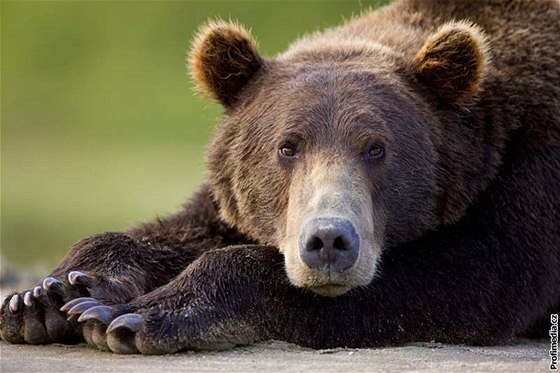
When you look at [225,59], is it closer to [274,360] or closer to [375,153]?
[375,153]

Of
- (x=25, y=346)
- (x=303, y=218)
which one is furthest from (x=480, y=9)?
(x=25, y=346)

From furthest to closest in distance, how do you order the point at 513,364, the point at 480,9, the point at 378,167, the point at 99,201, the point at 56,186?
the point at 56,186
the point at 99,201
the point at 480,9
the point at 378,167
the point at 513,364

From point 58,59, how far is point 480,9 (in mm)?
27268

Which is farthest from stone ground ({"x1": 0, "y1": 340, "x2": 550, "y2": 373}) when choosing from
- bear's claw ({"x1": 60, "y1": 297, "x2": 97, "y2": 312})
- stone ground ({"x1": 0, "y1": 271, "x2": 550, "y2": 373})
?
bear's claw ({"x1": 60, "y1": 297, "x2": 97, "y2": 312})

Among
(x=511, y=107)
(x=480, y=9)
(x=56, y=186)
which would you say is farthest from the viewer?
(x=56, y=186)

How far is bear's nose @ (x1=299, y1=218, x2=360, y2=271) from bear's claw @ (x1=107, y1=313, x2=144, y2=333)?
3.11 ft

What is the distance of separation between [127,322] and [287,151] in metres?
1.62

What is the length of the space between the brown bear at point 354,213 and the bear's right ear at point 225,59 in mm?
12

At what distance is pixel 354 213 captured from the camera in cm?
794

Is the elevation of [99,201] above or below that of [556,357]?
above

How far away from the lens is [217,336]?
7.86 metres

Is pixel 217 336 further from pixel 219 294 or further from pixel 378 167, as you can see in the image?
pixel 378 167

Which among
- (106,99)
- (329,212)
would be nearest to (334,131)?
(329,212)

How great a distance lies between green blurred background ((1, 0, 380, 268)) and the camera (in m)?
27.8
